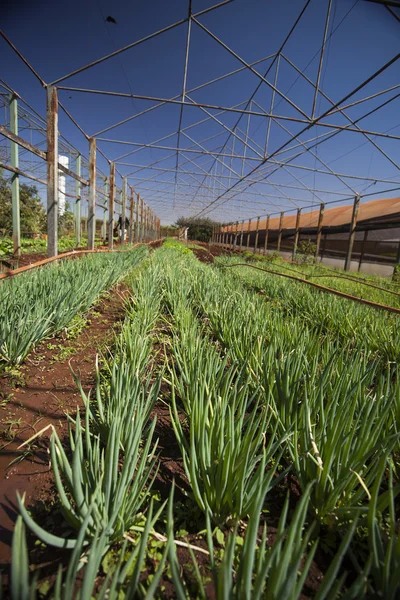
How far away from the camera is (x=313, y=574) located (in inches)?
30.0

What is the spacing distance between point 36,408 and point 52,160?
179 inches

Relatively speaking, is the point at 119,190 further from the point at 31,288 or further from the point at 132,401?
the point at 132,401

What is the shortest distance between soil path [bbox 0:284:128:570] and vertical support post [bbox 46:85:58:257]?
316cm

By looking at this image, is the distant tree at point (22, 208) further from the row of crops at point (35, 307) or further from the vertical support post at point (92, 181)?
the row of crops at point (35, 307)

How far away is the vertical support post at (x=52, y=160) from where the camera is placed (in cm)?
468

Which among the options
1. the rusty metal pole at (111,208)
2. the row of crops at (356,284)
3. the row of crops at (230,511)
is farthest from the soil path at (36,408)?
the rusty metal pole at (111,208)

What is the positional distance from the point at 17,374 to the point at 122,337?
61 cm

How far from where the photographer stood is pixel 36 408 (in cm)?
141

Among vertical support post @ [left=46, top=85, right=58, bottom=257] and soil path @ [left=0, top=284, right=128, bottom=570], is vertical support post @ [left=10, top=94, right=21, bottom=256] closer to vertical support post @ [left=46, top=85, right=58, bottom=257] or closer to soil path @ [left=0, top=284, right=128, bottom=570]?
vertical support post @ [left=46, top=85, right=58, bottom=257]

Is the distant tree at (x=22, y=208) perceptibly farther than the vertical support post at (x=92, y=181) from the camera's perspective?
Yes

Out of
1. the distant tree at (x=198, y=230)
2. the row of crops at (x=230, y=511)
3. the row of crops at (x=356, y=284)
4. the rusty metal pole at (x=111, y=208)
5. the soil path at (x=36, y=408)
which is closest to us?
the row of crops at (x=230, y=511)

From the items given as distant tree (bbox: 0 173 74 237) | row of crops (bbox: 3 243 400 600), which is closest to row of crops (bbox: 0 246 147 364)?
row of crops (bbox: 3 243 400 600)

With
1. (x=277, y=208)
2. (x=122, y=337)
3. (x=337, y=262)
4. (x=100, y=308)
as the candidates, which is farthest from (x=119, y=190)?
(x=122, y=337)

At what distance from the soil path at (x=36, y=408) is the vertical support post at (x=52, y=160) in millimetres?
3162
